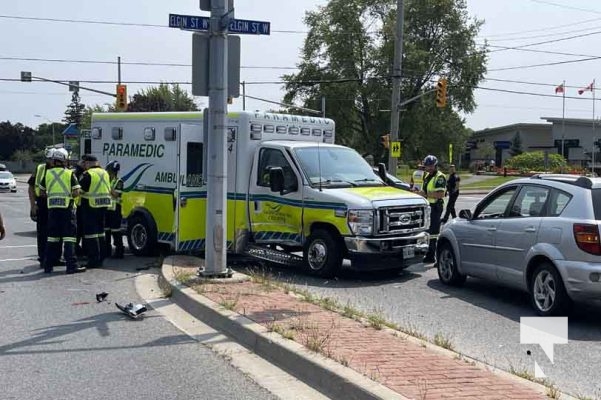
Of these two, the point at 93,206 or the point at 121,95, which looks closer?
the point at 93,206

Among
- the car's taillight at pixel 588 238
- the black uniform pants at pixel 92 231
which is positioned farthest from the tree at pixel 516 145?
the car's taillight at pixel 588 238

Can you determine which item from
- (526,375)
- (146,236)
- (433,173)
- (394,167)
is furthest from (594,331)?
(394,167)

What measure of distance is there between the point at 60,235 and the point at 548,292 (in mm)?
7497

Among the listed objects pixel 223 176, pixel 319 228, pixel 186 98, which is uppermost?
pixel 186 98

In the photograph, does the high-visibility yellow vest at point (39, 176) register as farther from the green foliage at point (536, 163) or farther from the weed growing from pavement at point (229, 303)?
the green foliage at point (536, 163)

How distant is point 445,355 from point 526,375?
27.9 inches

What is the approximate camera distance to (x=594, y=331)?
24.6 ft

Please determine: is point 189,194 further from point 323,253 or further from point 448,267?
point 448,267

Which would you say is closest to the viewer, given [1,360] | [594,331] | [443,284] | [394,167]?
[1,360]

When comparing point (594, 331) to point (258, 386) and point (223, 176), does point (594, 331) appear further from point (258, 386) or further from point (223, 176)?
point (223, 176)

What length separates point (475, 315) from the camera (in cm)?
819

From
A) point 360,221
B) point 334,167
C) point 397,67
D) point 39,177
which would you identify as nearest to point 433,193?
point 334,167

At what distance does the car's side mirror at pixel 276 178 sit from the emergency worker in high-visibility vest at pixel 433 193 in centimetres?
287

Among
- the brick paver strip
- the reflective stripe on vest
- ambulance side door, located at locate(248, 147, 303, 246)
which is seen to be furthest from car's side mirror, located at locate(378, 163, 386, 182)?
the reflective stripe on vest
